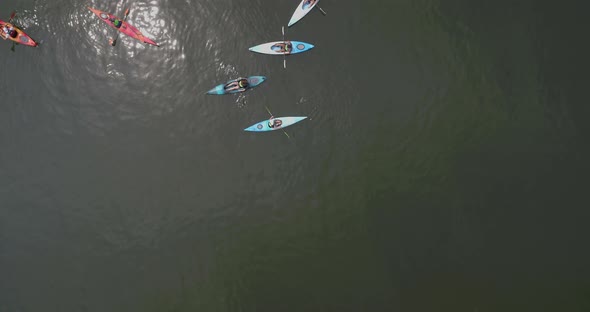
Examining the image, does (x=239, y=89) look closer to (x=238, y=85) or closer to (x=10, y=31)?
→ (x=238, y=85)

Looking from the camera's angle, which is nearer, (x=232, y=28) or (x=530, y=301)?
(x=530, y=301)

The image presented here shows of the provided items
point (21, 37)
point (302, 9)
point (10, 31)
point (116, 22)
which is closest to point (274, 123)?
point (302, 9)

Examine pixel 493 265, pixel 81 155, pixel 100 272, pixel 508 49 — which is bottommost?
pixel 493 265

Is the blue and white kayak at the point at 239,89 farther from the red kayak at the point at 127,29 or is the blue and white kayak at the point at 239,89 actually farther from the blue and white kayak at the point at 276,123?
the red kayak at the point at 127,29

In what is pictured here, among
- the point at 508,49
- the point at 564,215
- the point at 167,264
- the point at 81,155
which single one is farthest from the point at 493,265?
the point at 81,155

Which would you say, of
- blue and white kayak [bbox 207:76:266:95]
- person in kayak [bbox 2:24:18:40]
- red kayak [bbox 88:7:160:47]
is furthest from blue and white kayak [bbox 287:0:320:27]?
person in kayak [bbox 2:24:18:40]

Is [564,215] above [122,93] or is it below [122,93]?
below

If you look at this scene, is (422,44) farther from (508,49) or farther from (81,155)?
(81,155)
